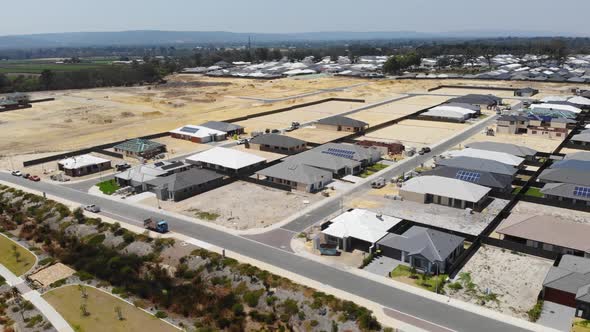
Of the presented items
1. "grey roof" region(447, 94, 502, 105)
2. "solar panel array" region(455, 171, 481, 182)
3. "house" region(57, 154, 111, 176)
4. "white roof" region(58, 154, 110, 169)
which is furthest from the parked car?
"grey roof" region(447, 94, 502, 105)

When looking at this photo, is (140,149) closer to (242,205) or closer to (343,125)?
(242,205)

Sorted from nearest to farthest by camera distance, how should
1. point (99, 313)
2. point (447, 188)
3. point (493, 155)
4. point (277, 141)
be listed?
point (99, 313) → point (447, 188) → point (493, 155) → point (277, 141)

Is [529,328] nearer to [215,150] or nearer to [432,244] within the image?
[432,244]

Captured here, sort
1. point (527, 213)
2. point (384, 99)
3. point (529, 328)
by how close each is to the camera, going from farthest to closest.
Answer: point (384, 99) < point (527, 213) < point (529, 328)

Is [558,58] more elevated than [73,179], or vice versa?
[558,58]

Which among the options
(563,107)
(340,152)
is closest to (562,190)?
(340,152)

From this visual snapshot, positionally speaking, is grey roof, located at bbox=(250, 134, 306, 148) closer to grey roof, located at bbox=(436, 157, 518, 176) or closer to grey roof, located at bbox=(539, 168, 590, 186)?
grey roof, located at bbox=(436, 157, 518, 176)

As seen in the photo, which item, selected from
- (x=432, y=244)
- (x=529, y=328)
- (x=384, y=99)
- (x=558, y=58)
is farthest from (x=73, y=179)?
(x=558, y=58)
